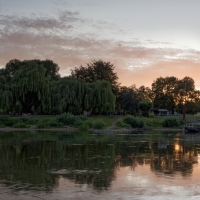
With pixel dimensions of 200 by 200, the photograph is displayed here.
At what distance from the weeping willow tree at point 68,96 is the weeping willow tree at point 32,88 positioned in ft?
5.86

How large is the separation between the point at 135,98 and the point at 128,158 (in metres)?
64.6

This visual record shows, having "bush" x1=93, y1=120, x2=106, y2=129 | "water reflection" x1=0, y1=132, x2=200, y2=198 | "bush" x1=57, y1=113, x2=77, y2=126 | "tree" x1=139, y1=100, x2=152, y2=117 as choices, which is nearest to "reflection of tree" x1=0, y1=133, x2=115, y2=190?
"water reflection" x1=0, y1=132, x2=200, y2=198

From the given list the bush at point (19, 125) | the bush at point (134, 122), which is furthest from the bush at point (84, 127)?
the bush at point (19, 125)

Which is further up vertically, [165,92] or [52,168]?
[165,92]

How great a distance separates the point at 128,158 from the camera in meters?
23.1

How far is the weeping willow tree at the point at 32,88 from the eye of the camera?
63562mm

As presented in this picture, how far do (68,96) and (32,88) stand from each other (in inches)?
260

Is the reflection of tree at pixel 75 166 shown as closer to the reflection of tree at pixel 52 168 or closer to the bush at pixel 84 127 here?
the reflection of tree at pixel 52 168

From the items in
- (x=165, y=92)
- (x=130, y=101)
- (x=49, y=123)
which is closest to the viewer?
(x=49, y=123)

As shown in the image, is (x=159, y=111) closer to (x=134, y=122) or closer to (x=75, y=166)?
(x=134, y=122)

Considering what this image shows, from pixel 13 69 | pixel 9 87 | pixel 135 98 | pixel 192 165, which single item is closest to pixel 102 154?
pixel 192 165

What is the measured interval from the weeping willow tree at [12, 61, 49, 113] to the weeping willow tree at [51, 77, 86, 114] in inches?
70.3

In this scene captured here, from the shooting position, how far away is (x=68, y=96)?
219 ft

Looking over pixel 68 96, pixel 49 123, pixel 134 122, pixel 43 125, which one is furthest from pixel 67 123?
pixel 134 122
